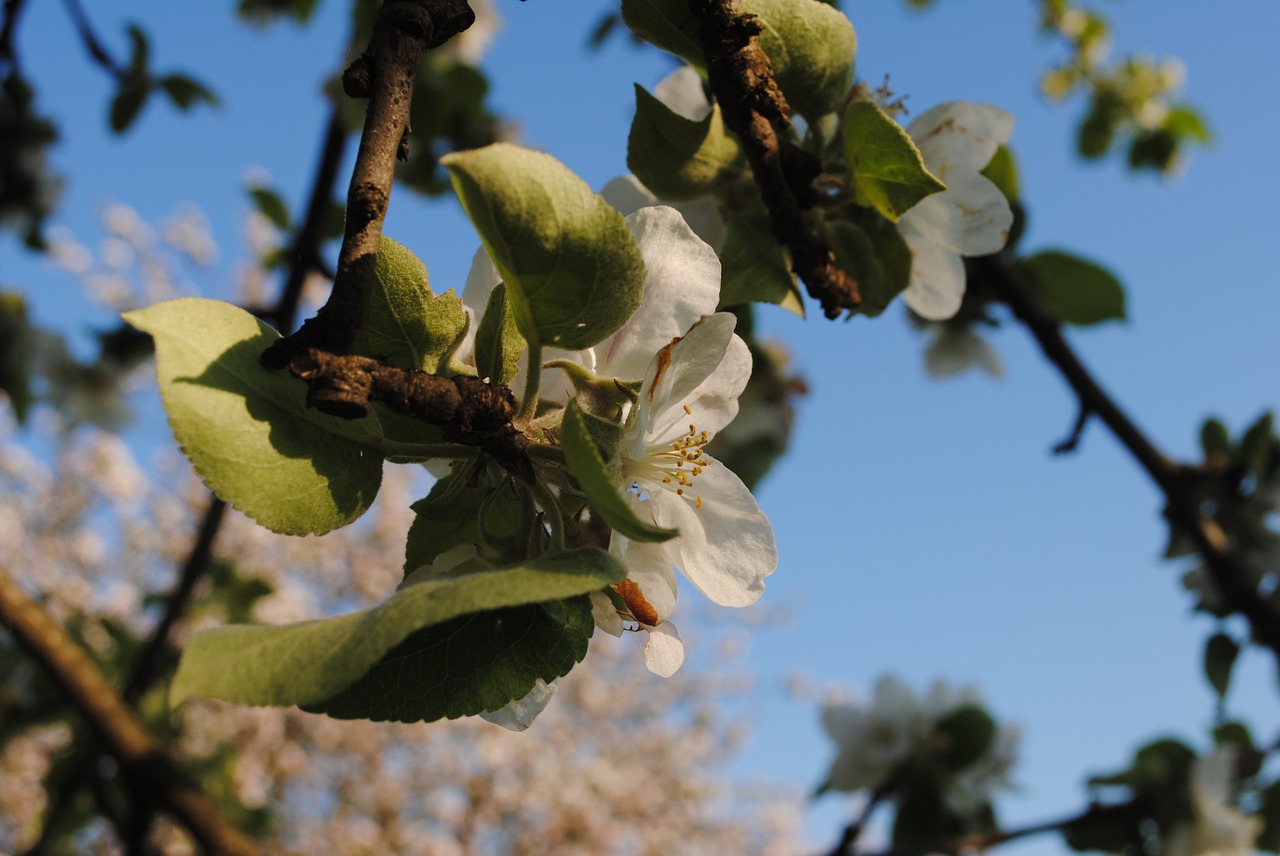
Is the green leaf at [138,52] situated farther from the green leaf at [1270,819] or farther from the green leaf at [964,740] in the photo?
the green leaf at [1270,819]

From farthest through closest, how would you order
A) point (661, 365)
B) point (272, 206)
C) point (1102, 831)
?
point (272, 206) → point (1102, 831) → point (661, 365)

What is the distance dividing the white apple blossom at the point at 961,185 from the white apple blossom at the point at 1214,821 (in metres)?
1.78

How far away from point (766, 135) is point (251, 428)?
0.42 m

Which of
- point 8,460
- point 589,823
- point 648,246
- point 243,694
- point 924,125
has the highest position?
point 924,125

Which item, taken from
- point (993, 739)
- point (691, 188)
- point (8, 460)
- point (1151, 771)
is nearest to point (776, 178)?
point (691, 188)

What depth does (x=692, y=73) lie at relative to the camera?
1.00 metres

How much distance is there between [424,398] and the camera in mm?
524

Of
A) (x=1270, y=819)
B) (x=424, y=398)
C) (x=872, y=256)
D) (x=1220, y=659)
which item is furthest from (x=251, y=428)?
(x=1270, y=819)

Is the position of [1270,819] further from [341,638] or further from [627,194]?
[341,638]

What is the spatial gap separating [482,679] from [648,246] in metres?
0.28

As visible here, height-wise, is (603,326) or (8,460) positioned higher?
(603,326)

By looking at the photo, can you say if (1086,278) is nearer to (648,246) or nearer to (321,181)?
(648,246)

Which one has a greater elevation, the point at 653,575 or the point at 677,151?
the point at 677,151

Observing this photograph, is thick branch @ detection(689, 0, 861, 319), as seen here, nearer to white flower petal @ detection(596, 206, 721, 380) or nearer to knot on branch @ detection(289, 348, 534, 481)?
white flower petal @ detection(596, 206, 721, 380)
